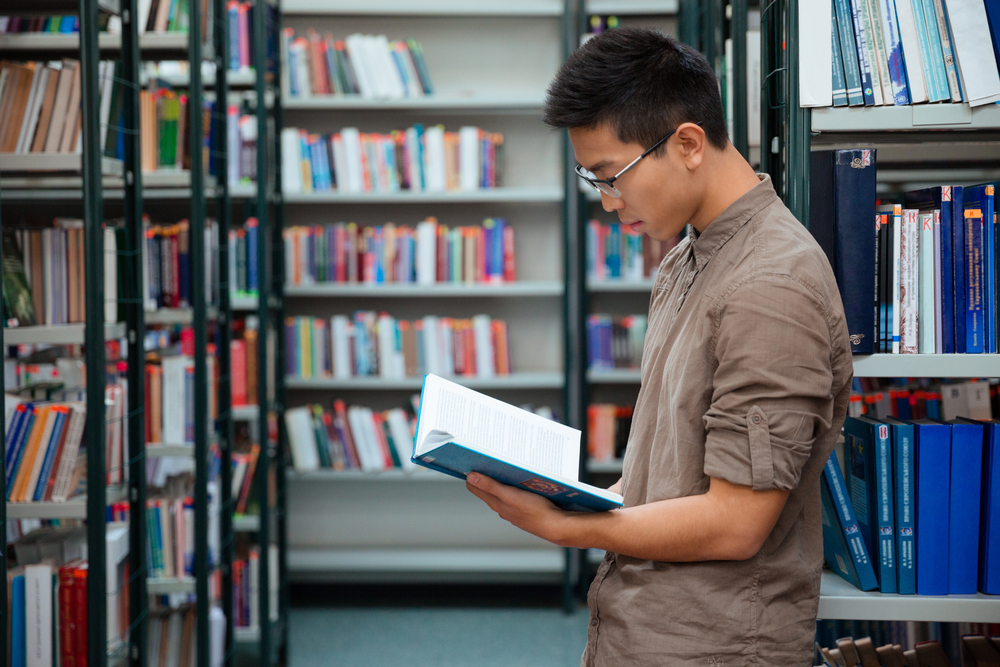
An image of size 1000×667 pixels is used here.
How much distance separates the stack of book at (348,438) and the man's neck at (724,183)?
7.73 ft

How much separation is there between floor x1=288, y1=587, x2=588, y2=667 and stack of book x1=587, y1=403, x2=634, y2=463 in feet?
2.17

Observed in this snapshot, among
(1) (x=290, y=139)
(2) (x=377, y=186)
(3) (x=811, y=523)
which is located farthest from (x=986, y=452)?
(1) (x=290, y=139)

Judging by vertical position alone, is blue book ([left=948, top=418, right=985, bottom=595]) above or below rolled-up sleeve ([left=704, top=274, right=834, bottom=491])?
below

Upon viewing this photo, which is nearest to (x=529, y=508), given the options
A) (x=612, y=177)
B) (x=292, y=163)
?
(x=612, y=177)

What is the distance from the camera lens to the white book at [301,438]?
3.12 metres

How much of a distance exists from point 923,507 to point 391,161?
2440 mm

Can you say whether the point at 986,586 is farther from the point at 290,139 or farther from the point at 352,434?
the point at 290,139

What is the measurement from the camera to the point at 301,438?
3125 millimetres

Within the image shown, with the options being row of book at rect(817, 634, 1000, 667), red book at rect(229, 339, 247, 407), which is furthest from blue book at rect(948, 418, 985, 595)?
red book at rect(229, 339, 247, 407)

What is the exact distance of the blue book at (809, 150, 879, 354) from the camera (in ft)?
3.63

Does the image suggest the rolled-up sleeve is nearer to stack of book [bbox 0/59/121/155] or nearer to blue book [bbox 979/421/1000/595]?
blue book [bbox 979/421/1000/595]

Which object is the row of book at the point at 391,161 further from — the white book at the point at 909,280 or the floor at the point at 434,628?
the white book at the point at 909,280

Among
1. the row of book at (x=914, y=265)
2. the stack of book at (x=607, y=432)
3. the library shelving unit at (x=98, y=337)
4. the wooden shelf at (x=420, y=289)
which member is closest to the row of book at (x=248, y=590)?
the library shelving unit at (x=98, y=337)

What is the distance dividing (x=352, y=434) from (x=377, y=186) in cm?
103
